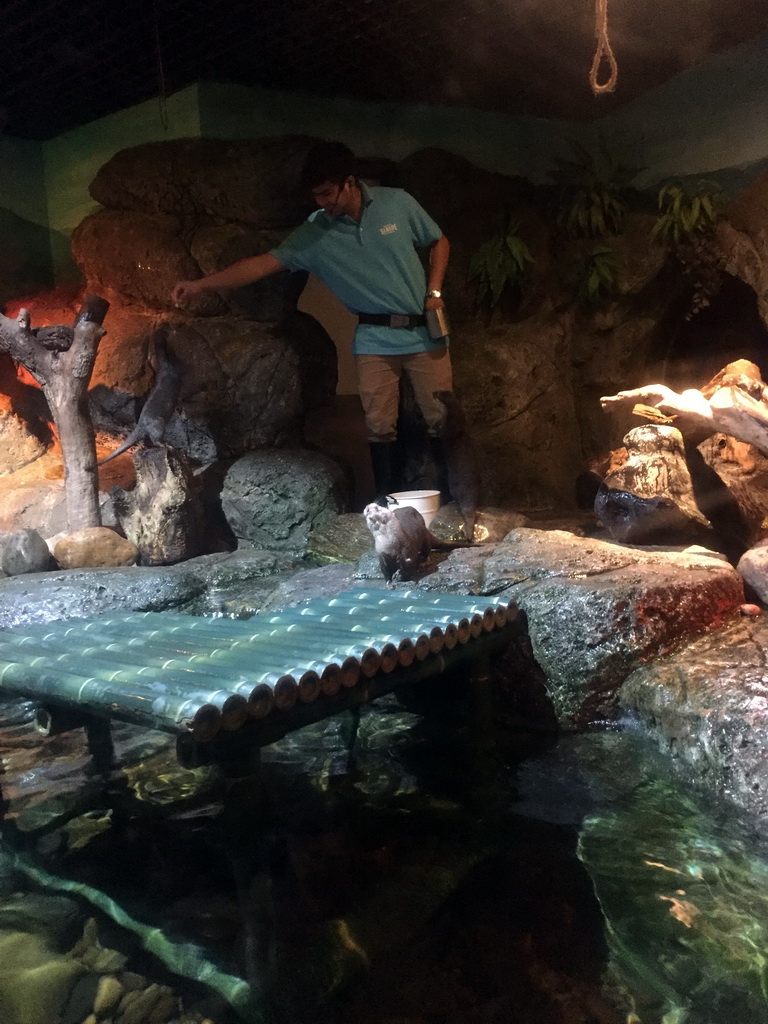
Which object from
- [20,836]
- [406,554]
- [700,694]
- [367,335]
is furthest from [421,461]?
[20,836]

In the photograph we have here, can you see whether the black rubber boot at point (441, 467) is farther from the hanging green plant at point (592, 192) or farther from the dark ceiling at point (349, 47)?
the hanging green plant at point (592, 192)

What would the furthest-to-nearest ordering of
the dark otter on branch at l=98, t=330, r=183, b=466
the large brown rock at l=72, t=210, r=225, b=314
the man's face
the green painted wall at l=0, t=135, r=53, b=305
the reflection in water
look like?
1. the green painted wall at l=0, t=135, r=53, b=305
2. the large brown rock at l=72, t=210, r=225, b=314
3. the dark otter on branch at l=98, t=330, r=183, b=466
4. the man's face
5. the reflection in water

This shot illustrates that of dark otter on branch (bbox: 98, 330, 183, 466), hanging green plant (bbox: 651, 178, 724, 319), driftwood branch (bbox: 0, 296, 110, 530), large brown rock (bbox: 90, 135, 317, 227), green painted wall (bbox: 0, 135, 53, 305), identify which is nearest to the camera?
driftwood branch (bbox: 0, 296, 110, 530)

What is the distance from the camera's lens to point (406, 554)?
5.05 metres

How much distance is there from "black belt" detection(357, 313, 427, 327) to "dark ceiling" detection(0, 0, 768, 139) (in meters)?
2.45

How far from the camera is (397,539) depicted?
501 centimetres

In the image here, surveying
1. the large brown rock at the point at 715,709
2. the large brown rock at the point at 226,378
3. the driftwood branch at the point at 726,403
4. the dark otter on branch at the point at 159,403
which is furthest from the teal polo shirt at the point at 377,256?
the large brown rock at the point at 715,709

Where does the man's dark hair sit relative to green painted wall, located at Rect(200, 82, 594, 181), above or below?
below

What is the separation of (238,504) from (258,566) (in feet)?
3.90

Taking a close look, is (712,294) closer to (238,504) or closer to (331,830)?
(238,504)

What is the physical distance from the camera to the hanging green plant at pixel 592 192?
8.66m

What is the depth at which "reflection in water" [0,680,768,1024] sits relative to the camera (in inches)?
99.2

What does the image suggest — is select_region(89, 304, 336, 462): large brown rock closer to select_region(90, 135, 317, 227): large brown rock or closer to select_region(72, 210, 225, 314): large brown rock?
select_region(72, 210, 225, 314): large brown rock

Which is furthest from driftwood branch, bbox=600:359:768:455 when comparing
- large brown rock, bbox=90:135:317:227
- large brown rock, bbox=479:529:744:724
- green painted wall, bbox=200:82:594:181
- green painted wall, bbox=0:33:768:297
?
green painted wall, bbox=200:82:594:181
